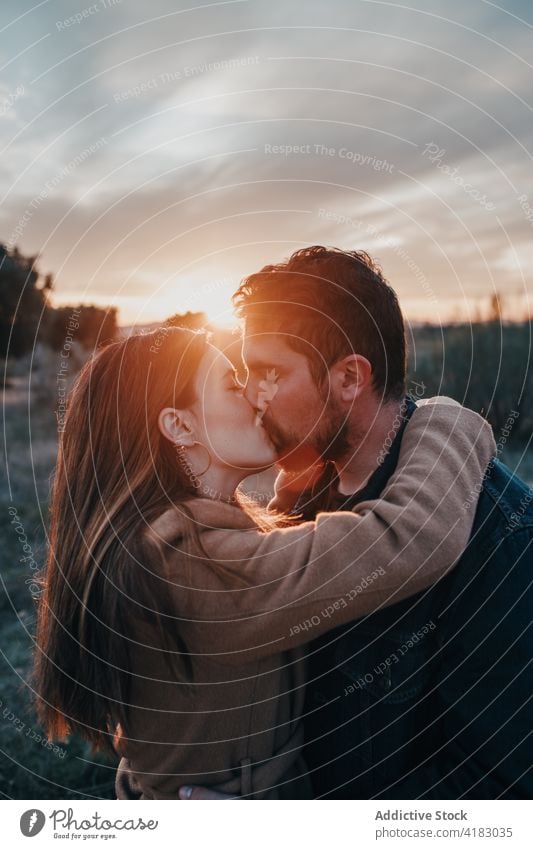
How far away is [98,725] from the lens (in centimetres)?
239

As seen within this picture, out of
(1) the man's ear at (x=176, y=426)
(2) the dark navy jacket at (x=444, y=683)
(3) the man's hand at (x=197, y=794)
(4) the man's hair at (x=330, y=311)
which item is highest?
(4) the man's hair at (x=330, y=311)

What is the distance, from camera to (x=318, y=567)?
1.96m

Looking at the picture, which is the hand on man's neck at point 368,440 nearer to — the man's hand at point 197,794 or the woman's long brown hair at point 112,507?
the woman's long brown hair at point 112,507

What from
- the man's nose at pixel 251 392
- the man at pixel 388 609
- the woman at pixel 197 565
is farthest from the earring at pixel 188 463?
the man at pixel 388 609

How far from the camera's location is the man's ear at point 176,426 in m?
2.15

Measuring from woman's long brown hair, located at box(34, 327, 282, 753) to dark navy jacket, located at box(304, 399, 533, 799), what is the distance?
0.57 metres

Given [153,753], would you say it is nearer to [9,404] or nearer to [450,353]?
[450,353]

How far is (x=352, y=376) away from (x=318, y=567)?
105 cm

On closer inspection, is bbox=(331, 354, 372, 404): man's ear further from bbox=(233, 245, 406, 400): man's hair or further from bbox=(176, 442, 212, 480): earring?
bbox=(176, 442, 212, 480): earring

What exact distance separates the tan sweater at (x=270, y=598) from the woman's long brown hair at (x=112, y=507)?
0.23 ft

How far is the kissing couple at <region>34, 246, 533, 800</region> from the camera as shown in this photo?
2.01 metres

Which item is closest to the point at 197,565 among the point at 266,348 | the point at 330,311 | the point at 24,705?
the point at 266,348

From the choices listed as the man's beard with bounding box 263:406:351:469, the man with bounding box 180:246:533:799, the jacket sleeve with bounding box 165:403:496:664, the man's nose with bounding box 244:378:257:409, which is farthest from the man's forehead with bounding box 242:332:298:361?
the jacket sleeve with bounding box 165:403:496:664

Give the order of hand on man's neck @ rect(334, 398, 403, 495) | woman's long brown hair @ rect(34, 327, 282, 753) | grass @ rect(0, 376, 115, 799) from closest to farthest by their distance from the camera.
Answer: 1. woman's long brown hair @ rect(34, 327, 282, 753)
2. hand on man's neck @ rect(334, 398, 403, 495)
3. grass @ rect(0, 376, 115, 799)
